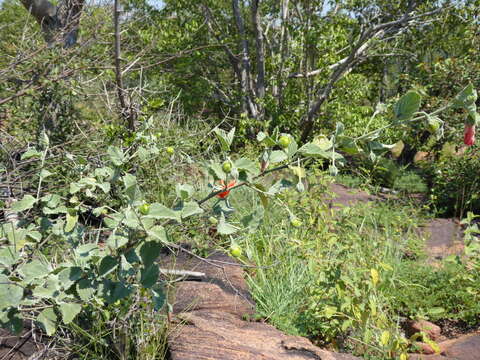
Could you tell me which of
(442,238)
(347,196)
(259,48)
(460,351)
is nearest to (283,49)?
(259,48)

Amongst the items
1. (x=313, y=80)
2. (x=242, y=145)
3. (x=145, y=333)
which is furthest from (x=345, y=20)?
(x=145, y=333)

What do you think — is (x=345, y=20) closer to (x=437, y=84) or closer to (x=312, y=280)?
(x=437, y=84)

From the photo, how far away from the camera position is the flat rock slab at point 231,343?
1.96 meters

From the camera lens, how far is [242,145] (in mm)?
8312

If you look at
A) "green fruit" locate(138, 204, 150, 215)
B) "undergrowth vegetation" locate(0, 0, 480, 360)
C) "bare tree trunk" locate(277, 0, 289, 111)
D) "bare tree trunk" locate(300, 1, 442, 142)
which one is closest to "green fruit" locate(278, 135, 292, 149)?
"undergrowth vegetation" locate(0, 0, 480, 360)

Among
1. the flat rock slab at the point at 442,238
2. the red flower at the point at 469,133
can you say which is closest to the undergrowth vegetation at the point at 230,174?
the red flower at the point at 469,133

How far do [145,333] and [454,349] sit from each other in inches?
72.2

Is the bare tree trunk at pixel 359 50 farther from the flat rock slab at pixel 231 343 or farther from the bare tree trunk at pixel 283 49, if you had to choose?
the flat rock slab at pixel 231 343

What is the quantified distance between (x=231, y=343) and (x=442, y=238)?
14.6ft

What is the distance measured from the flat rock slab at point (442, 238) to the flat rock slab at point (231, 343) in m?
2.98

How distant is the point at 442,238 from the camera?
5664 mm

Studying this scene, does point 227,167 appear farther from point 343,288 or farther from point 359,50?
point 359,50

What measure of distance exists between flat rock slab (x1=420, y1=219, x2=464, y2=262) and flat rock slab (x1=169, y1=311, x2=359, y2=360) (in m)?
2.98

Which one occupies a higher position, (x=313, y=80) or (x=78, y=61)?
(x=313, y=80)
